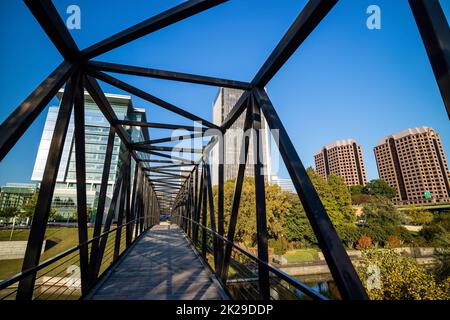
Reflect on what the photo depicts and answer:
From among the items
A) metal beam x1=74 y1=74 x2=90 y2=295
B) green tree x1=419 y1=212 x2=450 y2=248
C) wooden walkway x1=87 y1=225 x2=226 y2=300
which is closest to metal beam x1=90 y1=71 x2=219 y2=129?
metal beam x1=74 y1=74 x2=90 y2=295

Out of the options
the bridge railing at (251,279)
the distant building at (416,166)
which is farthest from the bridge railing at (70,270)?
the distant building at (416,166)

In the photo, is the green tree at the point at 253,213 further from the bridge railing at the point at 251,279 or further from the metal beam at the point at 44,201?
the metal beam at the point at 44,201

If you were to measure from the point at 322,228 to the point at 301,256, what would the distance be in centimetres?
2790

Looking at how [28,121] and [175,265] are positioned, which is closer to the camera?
[28,121]

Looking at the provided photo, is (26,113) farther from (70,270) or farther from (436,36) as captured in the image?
(70,270)

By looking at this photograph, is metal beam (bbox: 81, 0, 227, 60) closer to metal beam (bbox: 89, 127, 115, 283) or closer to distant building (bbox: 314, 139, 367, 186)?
metal beam (bbox: 89, 127, 115, 283)

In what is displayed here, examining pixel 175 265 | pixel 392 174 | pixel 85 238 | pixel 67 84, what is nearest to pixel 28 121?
pixel 67 84

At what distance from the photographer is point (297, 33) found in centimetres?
242

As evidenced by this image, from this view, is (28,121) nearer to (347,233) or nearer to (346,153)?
(347,233)

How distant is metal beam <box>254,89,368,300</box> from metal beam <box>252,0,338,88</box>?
0.89m

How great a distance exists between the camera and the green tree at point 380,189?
5218 cm

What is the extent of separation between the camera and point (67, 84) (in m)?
2.97

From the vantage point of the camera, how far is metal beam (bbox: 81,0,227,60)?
2496 mm

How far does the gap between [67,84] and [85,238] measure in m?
2.46
